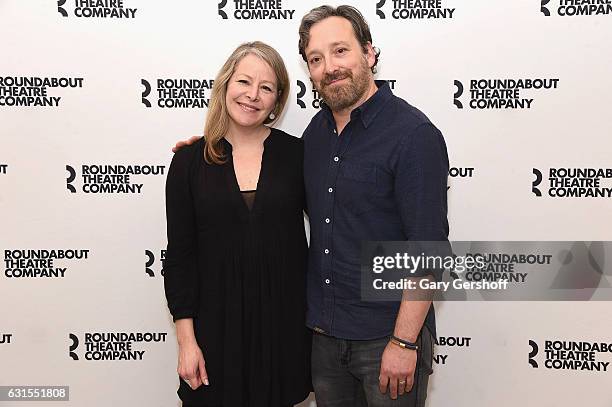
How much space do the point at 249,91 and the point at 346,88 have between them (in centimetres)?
29

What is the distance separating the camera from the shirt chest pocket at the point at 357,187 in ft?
4.75

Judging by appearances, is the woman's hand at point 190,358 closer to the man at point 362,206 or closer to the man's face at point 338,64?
the man at point 362,206

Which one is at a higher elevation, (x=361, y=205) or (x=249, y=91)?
(x=249, y=91)

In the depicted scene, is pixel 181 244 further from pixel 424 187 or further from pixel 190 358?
pixel 424 187

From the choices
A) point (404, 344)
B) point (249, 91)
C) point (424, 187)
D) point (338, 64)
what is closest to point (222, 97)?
point (249, 91)

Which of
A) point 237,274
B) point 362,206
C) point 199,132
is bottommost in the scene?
point 237,274

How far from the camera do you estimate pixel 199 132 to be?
2.04 metres

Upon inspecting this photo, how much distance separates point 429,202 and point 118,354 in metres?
1.49

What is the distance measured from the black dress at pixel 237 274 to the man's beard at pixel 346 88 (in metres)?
0.26

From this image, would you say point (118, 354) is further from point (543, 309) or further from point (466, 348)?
point (543, 309)

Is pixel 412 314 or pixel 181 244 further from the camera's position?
pixel 181 244

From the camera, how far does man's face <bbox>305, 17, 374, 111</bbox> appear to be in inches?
58.7

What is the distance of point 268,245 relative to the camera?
5.04 ft

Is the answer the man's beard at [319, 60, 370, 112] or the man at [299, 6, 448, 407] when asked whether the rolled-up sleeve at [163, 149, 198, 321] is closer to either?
the man at [299, 6, 448, 407]
